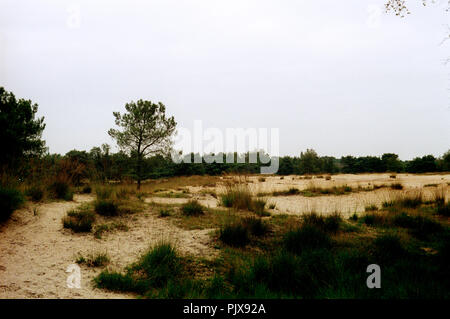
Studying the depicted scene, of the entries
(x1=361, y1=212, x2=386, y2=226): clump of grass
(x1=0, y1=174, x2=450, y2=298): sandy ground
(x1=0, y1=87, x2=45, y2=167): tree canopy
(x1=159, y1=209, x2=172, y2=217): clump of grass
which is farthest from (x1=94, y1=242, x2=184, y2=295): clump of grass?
(x1=0, y1=87, x2=45, y2=167): tree canopy

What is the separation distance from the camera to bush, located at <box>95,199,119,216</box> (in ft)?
21.3

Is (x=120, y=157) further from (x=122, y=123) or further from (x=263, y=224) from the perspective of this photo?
(x=263, y=224)

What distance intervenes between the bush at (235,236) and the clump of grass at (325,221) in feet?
4.59

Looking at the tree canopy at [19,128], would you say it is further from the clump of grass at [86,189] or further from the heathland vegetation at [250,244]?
the heathland vegetation at [250,244]

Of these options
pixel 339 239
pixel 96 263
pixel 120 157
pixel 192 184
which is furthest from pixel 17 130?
pixel 339 239

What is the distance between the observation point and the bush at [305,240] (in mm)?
4277

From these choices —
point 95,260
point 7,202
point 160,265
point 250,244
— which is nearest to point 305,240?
point 250,244

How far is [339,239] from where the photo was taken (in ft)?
15.3

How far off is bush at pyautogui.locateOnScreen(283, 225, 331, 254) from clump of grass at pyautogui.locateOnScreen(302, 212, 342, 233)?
683 mm

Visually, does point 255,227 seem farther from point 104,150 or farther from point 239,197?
point 104,150

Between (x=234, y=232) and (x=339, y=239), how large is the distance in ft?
6.49

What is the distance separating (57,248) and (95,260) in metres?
1.05

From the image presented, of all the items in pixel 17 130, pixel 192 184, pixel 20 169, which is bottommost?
pixel 192 184

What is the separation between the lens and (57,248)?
14.1 feet
